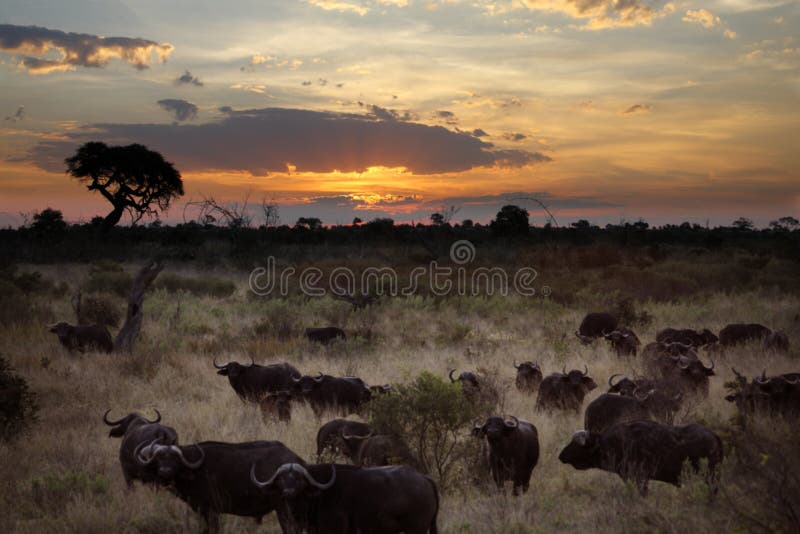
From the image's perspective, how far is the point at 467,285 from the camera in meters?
30.5

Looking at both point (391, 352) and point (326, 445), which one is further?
point (391, 352)

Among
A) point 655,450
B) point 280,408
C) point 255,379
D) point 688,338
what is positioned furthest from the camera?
point 688,338

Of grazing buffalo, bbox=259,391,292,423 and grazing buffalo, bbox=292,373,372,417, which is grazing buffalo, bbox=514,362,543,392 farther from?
grazing buffalo, bbox=259,391,292,423

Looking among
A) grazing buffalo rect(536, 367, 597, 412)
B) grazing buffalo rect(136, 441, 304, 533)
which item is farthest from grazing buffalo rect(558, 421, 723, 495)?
grazing buffalo rect(136, 441, 304, 533)

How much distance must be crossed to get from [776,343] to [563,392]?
24.3 ft

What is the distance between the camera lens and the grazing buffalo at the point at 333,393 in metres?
10.4

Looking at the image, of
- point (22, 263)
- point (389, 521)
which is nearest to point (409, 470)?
point (389, 521)

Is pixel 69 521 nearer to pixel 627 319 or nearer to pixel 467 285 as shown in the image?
pixel 627 319

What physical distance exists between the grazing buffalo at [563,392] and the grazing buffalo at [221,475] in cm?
549

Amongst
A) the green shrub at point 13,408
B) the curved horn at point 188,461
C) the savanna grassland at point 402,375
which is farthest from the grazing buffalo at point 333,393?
the curved horn at point 188,461

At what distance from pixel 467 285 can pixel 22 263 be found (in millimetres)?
31066

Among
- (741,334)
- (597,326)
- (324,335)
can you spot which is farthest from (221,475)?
(741,334)

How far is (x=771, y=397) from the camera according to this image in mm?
9492

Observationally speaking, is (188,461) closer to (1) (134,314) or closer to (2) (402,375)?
(2) (402,375)
